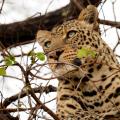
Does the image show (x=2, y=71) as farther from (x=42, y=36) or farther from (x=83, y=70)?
(x=42, y=36)

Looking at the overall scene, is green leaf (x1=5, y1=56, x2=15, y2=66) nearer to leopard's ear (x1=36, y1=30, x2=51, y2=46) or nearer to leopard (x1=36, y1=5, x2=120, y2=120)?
leopard (x1=36, y1=5, x2=120, y2=120)

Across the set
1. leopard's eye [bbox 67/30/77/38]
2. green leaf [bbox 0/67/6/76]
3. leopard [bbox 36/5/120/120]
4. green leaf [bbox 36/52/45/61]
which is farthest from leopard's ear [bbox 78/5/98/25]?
green leaf [bbox 0/67/6/76]

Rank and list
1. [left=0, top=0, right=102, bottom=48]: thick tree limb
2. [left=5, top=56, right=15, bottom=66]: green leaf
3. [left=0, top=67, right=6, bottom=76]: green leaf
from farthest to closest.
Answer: [left=0, top=0, right=102, bottom=48]: thick tree limb, [left=0, top=67, right=6, bottom=76]: green leaf, [left=5, top=56, right=15, bottom=66]: green leaf

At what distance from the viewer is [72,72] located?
5438mm

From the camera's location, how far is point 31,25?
→ 6238mm

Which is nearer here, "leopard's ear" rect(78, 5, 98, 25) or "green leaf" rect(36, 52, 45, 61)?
"green leaf" rect(36, 52, 45, 61)

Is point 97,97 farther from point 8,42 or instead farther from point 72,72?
point 8,42

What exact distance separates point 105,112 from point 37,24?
1.43 m

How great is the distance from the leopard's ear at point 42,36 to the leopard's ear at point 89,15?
393 mm

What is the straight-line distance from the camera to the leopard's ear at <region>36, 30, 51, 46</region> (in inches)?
228

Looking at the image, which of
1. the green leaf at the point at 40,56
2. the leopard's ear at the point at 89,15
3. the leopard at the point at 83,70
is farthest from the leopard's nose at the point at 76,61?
the green leaf at the point at 40,56

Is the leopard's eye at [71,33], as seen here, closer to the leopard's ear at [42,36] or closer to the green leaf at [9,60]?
the leopard's ear at [42,36]

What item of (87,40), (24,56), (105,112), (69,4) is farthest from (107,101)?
(24,56)

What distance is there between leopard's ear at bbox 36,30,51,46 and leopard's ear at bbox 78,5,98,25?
393mm
